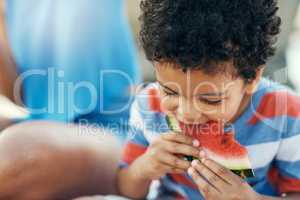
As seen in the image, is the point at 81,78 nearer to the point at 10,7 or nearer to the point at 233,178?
the point at 10,7

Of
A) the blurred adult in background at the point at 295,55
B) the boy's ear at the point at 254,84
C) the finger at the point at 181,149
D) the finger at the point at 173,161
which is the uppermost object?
the blurred adult in background at the point at 295,55

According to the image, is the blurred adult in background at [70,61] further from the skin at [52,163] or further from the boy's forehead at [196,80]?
the boy's forehead at [196,80]

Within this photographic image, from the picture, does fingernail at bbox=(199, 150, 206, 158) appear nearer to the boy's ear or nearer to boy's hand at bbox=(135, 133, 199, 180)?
boy's hand at bbox=(135, 133, 199, 180)

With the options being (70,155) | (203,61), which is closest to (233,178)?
(203,61)

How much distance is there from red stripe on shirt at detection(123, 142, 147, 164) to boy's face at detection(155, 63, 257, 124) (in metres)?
0.23

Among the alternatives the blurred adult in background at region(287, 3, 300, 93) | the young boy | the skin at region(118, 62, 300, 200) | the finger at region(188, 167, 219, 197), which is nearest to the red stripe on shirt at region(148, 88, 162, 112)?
the young boy

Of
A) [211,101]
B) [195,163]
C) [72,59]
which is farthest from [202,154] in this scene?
[72,59]

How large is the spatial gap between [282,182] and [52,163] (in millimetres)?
525

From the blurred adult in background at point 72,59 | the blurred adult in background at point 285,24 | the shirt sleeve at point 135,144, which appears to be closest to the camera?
the shirt sleeve at point 135,144

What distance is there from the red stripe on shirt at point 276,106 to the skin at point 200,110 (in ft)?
0.11

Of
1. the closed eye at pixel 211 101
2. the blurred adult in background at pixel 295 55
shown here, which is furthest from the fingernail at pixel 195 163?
the blurred adult in background at pixel 295 55

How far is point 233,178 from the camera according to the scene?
1.21 metres

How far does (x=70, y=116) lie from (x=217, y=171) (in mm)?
485

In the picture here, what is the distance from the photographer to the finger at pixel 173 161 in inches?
49.5
